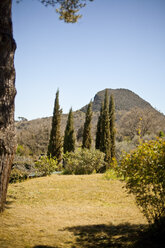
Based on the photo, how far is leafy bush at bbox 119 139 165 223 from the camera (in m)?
3.39

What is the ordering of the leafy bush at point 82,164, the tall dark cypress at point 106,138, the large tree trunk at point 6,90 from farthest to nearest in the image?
Answer: the tall dark cypress at point 106,138 < the leafy bush at point 82,164 < the large tree trunk at point 6,90

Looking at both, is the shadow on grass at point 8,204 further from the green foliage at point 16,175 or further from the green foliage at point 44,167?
the green foliage at point 44,167

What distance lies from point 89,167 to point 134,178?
1044 cm

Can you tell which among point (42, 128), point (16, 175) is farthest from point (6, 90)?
point (42, 128)

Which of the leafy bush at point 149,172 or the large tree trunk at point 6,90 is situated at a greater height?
the large tree trunk at point 6,90

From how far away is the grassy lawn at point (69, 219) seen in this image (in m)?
3.53

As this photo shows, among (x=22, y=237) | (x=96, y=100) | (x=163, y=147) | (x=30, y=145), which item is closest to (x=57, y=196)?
(x=22, y=237)

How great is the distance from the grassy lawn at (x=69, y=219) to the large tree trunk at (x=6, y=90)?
0.99 metres

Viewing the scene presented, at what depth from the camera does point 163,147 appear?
350cm

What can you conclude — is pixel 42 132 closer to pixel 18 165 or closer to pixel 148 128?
pixel 18 165

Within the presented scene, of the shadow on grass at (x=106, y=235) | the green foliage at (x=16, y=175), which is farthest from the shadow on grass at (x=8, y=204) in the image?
the green foliage at (x=16, y=175)

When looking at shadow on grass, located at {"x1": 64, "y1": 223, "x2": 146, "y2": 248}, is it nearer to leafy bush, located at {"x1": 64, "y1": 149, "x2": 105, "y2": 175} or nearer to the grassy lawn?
the grassy lawn

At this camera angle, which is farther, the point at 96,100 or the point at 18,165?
the point at 96,100

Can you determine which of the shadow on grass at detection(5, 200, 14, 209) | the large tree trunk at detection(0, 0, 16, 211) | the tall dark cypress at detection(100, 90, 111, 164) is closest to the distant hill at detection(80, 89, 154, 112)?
the tall dark cypress at detection(100, 90, 111, 164)
